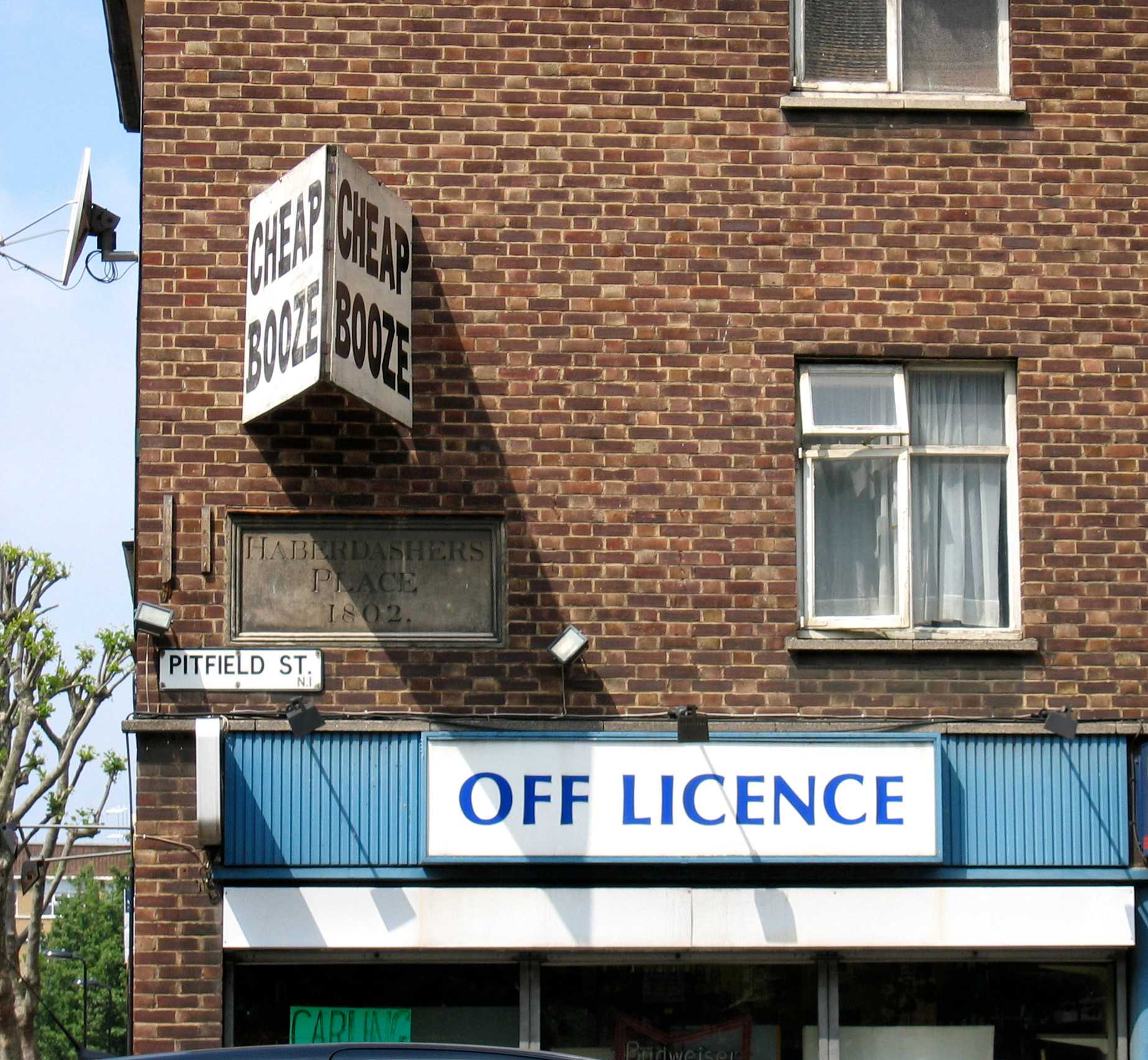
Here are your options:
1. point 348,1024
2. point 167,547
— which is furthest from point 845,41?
point 348,1024

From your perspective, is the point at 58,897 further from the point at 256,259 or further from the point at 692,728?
the point at 692,728

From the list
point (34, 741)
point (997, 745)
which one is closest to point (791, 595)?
point (997, 745)

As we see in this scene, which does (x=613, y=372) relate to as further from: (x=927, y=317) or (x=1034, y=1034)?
(x=1034, y=1034)

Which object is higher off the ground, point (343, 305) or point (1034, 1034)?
point (343, 305)

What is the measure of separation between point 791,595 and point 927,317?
1.83m

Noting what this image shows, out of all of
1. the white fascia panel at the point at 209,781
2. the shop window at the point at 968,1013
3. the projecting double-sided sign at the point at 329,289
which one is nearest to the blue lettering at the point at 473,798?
the white fascia panel at the point at 209,781

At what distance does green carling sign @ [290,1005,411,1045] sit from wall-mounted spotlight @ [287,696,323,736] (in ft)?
5.16

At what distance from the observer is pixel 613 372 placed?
1009 cm

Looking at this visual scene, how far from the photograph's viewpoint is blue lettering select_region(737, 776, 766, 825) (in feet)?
31.4

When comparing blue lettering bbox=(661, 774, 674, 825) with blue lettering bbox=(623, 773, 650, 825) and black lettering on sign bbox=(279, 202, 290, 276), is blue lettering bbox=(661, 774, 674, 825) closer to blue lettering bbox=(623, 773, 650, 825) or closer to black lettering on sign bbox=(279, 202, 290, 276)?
blue lettering bbox=(623, 773, 650, 825)

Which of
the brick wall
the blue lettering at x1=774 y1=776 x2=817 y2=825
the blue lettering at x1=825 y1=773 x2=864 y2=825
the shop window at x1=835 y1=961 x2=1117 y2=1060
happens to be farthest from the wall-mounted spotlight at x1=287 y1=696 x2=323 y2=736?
the shop window at x1=835 y1=961 x2=1117 y2=1060

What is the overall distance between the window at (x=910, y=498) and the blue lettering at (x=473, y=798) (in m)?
1.99

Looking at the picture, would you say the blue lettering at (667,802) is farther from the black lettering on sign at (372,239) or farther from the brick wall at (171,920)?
the black lettering on sign at (372,239)

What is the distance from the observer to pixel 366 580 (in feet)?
32.5
